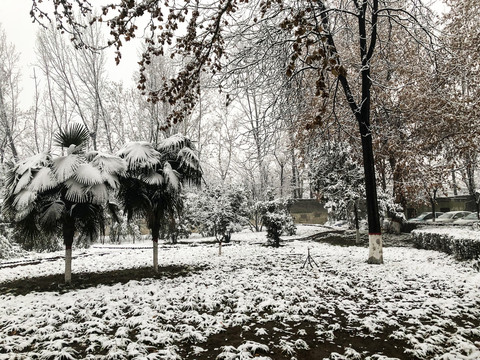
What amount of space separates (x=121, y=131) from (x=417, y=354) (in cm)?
2017

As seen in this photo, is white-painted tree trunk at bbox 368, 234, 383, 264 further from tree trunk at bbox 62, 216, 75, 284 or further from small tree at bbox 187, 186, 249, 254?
tree trunk at bbox 62, 216, 75, 284

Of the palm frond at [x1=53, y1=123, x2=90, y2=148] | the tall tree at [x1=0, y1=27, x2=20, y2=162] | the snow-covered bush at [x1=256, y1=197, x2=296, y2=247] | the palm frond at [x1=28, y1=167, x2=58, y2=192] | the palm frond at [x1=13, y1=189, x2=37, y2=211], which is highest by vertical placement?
the tall tree at [x1=0, y1=27, x2=20, y2=162]

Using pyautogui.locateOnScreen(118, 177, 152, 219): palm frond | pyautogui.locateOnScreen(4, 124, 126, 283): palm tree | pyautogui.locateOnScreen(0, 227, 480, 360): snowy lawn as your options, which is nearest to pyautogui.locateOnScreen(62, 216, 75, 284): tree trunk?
pyautogui.locateOnScreen(4, 124, 126, 283): palm tree

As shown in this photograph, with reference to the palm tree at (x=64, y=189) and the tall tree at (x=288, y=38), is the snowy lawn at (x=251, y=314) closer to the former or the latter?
the palm tree at (x=64, y=189)

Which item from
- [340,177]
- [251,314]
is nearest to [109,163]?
[251,314]

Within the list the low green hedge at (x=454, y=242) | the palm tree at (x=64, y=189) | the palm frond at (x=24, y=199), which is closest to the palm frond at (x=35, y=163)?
the palm tree at (x=64, y=189)

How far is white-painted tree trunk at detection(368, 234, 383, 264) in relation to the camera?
845 centimetres

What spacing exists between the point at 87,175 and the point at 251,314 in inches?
165

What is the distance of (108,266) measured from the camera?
31.4 ft

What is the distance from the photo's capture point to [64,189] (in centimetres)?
649

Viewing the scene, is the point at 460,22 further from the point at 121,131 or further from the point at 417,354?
the point at 121,131

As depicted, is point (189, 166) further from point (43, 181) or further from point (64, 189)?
point (43, 181)

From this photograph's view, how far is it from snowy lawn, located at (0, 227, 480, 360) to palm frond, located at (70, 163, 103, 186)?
2.17m

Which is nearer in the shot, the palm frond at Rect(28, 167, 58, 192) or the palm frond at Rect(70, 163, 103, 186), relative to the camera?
the palm frond at Rect(28, 167, 58, 192)
